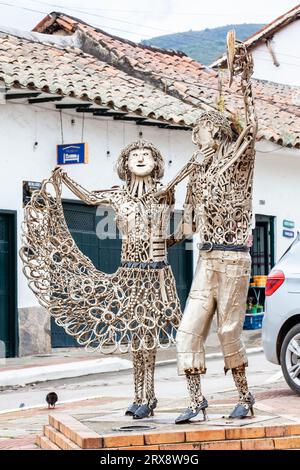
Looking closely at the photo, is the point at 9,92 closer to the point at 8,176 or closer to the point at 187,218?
the point at 8,176

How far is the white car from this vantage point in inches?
441

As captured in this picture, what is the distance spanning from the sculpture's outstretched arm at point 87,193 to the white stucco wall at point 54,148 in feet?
25.8

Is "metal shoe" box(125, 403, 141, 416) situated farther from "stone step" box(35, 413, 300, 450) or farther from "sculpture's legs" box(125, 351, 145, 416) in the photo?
"stone step" box(35, 413, 300, 450)

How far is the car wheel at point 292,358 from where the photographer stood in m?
11.1

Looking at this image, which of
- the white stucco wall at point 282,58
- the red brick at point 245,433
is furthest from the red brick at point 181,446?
the white stucco wall at point 282,58

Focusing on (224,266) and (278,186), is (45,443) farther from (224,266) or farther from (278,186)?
(278,186)

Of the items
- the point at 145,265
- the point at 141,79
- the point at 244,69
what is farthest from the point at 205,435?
the point at 141,79

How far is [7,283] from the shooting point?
55.4 ft

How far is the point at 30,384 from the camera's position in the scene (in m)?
14.3

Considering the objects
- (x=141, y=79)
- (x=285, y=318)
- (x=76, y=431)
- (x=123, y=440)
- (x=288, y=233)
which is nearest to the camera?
(x=123, y=440)

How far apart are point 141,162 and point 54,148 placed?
9027 millimetres

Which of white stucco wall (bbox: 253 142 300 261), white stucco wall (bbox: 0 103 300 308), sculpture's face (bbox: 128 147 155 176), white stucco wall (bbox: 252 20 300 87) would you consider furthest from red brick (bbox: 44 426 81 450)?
white stucco wall (bbox: 252 20 300 87)

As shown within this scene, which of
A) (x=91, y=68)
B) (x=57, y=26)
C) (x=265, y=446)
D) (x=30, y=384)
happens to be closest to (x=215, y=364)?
(x=30, y=384)

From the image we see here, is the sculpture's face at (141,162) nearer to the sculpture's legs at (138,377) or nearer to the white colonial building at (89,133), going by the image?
the sculpture's legs at (138,377)
